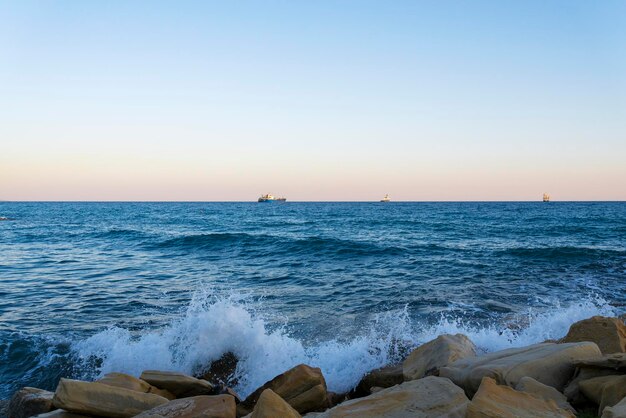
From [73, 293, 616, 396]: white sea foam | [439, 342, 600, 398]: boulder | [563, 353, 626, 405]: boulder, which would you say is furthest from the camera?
[73, 293, 616, 396]: white sea foam

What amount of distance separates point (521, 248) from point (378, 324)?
2001 centimetres

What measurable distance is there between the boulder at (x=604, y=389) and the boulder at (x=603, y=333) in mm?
2198

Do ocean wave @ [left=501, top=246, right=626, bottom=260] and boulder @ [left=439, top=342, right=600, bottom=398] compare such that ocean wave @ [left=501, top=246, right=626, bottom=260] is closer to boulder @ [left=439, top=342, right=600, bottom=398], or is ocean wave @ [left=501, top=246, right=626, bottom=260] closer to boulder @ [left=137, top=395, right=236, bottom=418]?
boulder @ [left=439, top=342, right=600, bottom=398]

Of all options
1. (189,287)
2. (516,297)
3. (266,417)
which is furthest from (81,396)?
(516,297)

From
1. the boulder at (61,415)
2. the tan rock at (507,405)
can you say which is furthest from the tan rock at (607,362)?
the boulder at (61,415)

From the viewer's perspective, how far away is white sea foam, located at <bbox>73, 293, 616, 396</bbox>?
912cm

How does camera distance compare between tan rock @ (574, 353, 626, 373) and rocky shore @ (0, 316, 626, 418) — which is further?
tan rock @ (574, 353, 626, 373)

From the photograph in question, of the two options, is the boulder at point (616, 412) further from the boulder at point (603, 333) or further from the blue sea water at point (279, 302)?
the blue sea water at point (279, 302)

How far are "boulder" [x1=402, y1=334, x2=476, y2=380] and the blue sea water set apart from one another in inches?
59.6

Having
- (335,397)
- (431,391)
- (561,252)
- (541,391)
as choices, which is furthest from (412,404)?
(561,252)

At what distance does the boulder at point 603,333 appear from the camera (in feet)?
23.1

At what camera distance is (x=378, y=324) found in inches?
463

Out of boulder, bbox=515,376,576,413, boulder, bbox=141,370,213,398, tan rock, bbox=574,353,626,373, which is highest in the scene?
tan rock, bbox=574,353,626,373

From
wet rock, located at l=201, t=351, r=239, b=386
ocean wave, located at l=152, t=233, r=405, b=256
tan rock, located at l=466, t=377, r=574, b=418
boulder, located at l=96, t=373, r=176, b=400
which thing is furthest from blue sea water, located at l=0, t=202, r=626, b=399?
tan rock, located at l=466, t=377, r=574, b=418
